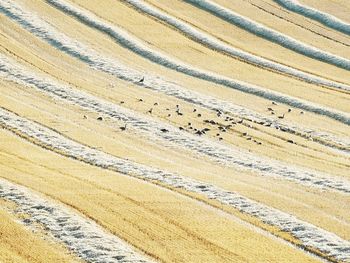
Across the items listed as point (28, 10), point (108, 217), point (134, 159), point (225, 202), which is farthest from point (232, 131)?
point (28, 10)

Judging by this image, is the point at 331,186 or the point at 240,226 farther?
the point at 331,186

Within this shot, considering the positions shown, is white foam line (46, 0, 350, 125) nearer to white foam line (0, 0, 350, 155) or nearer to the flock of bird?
the flock of bird

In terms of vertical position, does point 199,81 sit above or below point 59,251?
above

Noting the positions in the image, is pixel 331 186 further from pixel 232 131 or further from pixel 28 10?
pixel 28 10

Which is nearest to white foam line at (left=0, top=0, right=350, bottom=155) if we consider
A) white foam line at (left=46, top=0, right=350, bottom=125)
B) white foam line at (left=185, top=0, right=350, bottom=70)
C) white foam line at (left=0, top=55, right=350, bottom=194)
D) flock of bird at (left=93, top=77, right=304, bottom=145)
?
flock of bird at (left=93, top=77, right=304, bottom=145)

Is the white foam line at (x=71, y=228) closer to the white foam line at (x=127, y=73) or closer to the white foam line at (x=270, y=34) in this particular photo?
the white foam line at (x=127, y=73)

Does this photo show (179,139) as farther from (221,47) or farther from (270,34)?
(270,34)
